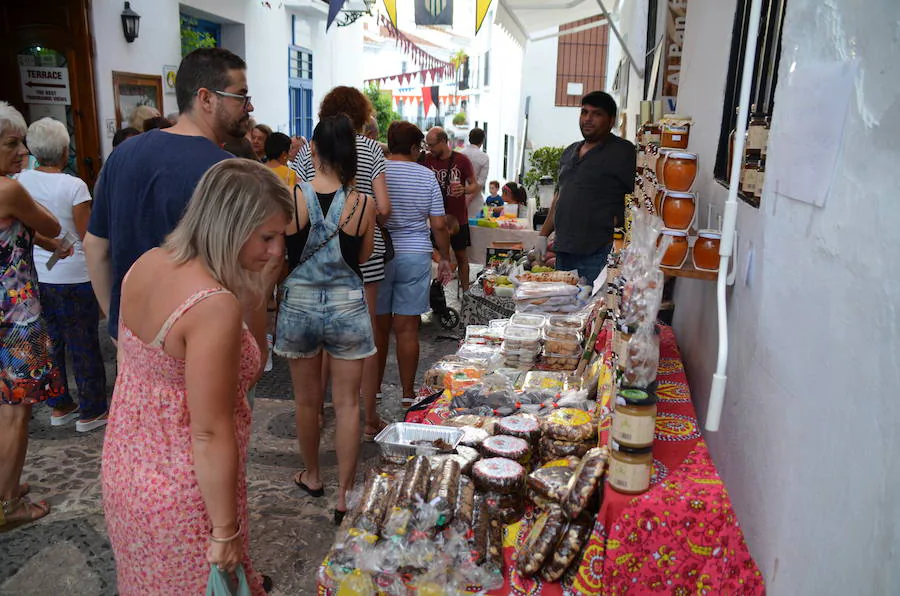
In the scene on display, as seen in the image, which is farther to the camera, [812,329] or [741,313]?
[741,313]

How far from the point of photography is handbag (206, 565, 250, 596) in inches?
66.9

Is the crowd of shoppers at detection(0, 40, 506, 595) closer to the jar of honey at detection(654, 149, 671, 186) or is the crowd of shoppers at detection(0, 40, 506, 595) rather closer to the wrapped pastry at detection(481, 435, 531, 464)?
the wrapped pastry at detection(481, 435, 531, 464)

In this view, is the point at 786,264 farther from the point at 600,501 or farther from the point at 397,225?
the point at 397,225

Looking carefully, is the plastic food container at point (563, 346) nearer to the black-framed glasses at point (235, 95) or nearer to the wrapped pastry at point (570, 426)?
the wrapped pastry at point (570, 426)

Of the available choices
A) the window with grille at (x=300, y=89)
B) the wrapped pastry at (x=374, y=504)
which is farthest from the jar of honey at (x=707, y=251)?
the window with grille at (x=300, y=89)

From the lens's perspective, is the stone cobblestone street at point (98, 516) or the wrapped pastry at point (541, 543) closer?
the wrapped pastry at point (541, 543)

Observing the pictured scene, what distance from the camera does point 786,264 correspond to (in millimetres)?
1592

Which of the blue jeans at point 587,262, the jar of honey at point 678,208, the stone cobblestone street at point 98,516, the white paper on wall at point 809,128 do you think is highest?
the white paper on wall at point 809,128

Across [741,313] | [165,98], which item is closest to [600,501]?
[741,313]

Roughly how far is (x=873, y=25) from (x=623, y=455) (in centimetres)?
114

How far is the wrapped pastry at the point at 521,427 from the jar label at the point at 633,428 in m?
0.77

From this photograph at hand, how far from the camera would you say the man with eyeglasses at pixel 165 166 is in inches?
95.3

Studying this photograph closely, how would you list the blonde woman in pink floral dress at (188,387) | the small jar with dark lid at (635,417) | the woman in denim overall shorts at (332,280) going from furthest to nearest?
1. the woman in denim overall shorts at (332,280)
2. the small jar with dark lid at (635,417)
3. the blonde woman in pink floral dress at (188,387)

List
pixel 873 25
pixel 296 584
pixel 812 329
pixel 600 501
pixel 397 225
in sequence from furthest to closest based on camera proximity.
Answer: pixel 397 225
pixel 296 584
pixel 600 501
pixel 812 329
pixel 873 25
